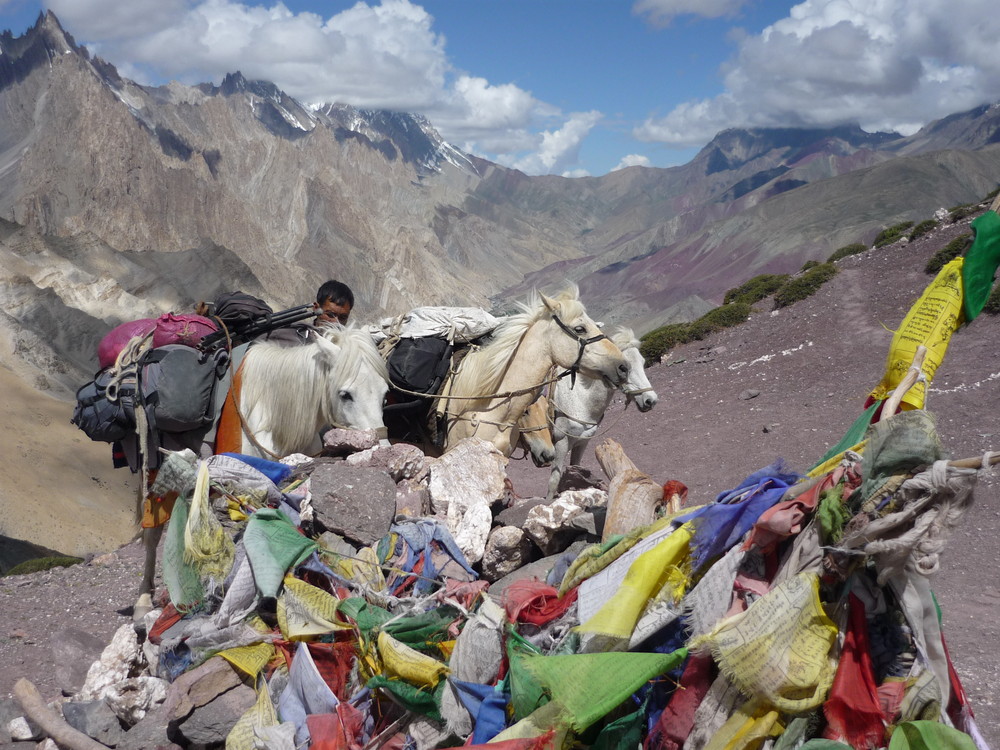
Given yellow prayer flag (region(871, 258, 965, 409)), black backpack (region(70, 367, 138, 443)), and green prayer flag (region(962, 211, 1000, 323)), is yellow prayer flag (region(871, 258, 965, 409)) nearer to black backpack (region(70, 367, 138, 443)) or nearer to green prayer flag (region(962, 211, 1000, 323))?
green prayer flag (region(962, 211, 1000, 323))

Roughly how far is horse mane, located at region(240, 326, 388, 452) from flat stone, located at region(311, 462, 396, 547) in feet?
2.16

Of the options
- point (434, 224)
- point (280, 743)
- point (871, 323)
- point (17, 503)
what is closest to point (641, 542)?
point (280, 743)

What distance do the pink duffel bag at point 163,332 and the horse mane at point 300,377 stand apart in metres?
0.32

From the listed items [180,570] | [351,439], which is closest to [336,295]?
[351,439]

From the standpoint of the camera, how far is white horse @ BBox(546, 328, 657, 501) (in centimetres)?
671

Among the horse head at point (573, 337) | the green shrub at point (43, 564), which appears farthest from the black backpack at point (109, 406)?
the green shrub at point (43, 564)

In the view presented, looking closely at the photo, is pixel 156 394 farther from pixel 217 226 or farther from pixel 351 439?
pixel 217 226

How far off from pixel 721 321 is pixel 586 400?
13.7m

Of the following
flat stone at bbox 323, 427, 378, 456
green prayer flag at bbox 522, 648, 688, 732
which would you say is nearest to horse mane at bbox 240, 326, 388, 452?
flat stone at bbox 323, 427, 378, 456

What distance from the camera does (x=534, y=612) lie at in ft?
9.96

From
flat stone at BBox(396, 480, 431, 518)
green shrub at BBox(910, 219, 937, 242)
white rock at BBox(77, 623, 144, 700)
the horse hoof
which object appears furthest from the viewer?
green shrub at BBox(910, 219, 937, 242)

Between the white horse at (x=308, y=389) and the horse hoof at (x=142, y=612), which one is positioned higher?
the white horse at (x=308, y=389)

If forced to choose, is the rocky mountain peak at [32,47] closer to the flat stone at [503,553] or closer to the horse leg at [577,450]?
the horse leg at [577,450]

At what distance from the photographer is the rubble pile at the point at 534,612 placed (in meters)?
2.28
